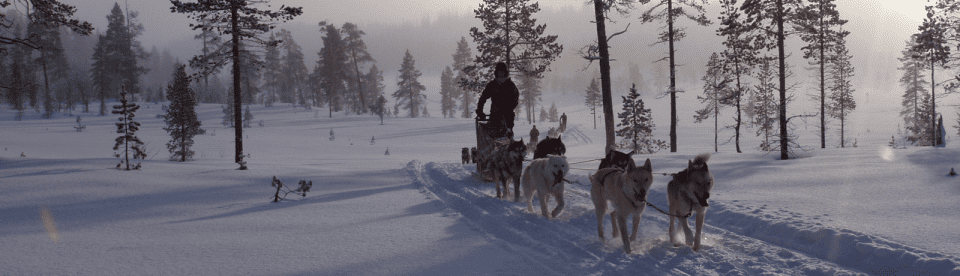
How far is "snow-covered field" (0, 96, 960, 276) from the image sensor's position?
4.34 meters

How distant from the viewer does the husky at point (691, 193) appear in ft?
14.4

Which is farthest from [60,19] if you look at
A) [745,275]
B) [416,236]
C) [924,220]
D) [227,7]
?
[924,220]

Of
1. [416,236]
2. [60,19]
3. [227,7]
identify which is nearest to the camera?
[416,236]

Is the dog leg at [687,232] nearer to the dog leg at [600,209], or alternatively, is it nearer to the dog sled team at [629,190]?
the dog sled team at [629,190]

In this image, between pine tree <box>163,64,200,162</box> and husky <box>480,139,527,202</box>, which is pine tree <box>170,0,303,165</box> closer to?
pine tree <box>163,64,200,162</box>

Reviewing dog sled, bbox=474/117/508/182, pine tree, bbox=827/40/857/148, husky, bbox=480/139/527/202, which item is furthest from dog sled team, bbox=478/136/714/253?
pine tree, bbox=827/40/857/148

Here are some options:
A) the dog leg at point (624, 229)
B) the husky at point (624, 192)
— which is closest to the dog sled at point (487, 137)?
the husky at point (624, 192)

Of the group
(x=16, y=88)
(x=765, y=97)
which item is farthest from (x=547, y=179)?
(x=765, y=97)

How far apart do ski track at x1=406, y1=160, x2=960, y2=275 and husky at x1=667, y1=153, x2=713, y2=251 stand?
0.29 m

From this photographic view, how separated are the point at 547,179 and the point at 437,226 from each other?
1.78 metres

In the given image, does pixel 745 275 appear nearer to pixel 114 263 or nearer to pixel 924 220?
pixel 924 220

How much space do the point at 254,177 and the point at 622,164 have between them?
9.23 meters

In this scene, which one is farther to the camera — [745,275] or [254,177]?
[254,177]

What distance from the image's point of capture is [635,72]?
14312cm
